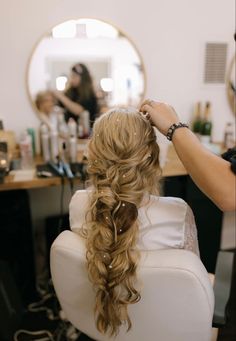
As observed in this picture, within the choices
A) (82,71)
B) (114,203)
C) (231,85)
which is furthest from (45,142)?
(231,85)

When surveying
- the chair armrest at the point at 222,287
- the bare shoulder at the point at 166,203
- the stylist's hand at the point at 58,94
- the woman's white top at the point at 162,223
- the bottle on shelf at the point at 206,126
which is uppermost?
the stylist's hand at the point at 58,94

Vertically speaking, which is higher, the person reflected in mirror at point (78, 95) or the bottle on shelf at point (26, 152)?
the person reflected in mirror at point (78, 95)

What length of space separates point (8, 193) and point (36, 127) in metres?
0.43

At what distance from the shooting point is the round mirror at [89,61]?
67.4 inches

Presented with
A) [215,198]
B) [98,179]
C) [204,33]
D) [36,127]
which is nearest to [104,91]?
[36,127]

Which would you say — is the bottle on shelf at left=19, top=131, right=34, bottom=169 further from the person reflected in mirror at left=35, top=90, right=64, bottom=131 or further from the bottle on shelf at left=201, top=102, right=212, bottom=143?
the bottle on shelf at left=201, top=102, right=212, bottom=143

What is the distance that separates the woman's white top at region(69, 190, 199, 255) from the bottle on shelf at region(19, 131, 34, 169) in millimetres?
834

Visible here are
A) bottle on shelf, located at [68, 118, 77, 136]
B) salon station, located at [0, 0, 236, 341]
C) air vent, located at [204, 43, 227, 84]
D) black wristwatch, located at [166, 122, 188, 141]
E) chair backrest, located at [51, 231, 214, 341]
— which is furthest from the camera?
air vent, located at [204, 43, 227, 84]

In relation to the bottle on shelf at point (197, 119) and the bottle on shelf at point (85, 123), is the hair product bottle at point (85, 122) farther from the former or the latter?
the bottle on shelf at point (197, 119)

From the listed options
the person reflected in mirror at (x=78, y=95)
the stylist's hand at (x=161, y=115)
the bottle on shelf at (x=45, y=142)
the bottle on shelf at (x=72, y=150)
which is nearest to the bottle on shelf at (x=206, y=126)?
the person reflected in mirror at (x=78, y=95)

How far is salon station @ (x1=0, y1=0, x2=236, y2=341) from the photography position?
162cm

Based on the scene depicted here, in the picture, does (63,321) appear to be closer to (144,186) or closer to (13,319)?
(13,319)

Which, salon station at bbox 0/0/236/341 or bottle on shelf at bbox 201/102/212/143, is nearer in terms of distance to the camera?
salon station at bbox 0/0/236/341

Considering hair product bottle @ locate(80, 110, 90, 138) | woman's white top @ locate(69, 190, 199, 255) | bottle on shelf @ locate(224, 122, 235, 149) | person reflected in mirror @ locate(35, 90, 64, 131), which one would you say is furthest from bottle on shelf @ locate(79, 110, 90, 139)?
woman's white top @ locate(69, 190, 199, 255)
